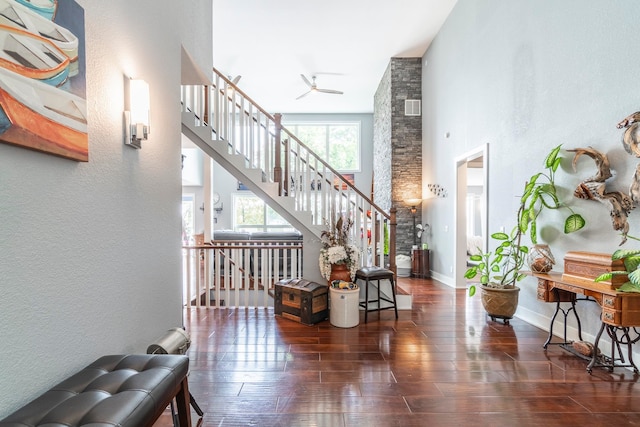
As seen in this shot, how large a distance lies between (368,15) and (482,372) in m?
5.69

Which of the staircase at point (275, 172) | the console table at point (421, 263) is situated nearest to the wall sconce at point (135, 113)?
the staircase at point (275, 172)

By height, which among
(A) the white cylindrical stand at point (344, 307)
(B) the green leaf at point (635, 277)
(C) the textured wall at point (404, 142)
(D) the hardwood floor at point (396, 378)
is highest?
(C) the textured wall at point (404, 142)

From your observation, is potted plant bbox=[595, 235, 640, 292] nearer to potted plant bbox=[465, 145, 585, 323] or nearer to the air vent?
potted plant bbox=[465, 145, 585, 323]

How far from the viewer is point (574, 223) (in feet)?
9.77

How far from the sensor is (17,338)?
1.11 m

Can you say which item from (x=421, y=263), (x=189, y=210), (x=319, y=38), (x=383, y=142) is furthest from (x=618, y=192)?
(x=189, y=210)

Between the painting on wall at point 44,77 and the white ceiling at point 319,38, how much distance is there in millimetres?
4830

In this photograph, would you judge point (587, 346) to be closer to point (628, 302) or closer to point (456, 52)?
point (628, 302)

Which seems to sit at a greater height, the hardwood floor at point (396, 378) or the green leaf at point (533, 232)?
the green leaf at point (533, 232)

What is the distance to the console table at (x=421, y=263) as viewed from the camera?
6773 mm

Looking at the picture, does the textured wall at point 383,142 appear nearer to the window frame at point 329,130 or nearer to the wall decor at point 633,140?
the window frame at point 329,130

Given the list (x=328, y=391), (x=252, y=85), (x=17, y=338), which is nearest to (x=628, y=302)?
(x=328, y=391)

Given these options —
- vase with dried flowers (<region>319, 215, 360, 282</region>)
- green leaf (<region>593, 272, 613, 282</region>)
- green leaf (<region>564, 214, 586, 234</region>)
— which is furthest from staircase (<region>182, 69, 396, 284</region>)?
green leaf (<region>593, 272, 613, 282</region>)

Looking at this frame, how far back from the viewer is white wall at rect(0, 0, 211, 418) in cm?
112
